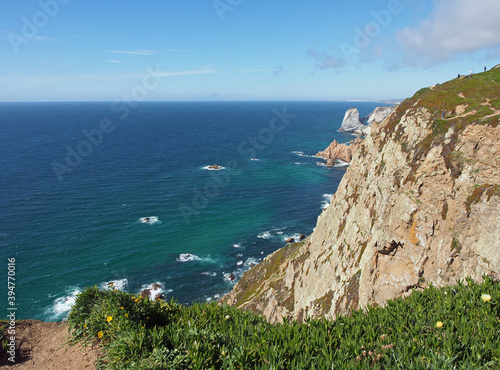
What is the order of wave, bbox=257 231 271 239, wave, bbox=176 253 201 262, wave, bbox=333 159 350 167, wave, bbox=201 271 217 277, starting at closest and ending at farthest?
wave, bbox=201 271 217 277, wave, bbox=176 253 201 262, wave, bbox=257 231 271 239, wave, bbox=333 159 350 167

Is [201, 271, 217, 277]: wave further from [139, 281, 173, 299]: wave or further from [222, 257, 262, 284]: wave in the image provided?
[139, 281, 173, 299]: wave

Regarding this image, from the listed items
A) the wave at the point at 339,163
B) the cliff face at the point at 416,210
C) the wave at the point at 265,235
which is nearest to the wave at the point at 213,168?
the wave at the point at 339,163

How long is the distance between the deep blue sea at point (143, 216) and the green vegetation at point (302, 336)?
41.9 metres

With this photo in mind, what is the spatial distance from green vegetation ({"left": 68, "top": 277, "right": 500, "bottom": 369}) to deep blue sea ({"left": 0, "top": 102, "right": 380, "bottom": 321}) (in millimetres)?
41910

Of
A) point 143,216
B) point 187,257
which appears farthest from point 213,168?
point 187,257

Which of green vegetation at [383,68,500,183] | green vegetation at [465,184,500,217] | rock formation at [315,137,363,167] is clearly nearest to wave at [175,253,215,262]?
green vegetation at [383,68,500,183]

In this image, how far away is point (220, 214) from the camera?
272ft

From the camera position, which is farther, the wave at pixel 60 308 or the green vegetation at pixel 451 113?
the wave at pixel 60 308

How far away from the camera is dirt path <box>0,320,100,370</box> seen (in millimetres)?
11406

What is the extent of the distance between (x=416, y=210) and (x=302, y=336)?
1986cm

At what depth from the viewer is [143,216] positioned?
79062 millimetres

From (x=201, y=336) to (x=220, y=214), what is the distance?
72.5 m

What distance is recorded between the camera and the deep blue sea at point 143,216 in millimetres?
56094

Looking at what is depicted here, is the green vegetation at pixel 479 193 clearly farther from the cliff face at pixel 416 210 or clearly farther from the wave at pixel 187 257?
the wave at pixel 187 257
